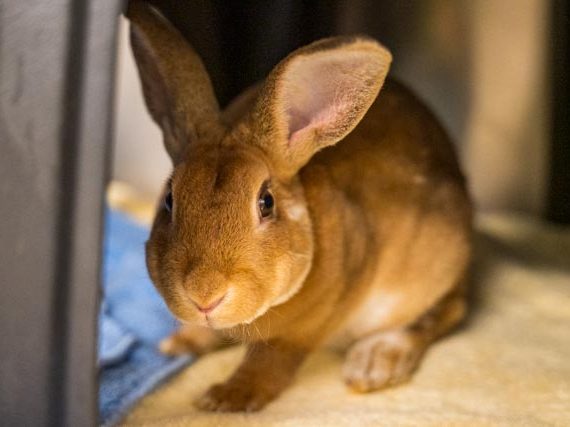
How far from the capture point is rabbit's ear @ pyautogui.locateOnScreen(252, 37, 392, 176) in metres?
1.19

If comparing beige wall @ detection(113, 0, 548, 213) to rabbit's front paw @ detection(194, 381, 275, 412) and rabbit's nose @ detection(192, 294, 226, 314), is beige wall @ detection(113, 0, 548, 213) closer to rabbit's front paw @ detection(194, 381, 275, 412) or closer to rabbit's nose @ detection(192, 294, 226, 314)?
rabbit's front paw @ detection(194, 381, 275, 412)

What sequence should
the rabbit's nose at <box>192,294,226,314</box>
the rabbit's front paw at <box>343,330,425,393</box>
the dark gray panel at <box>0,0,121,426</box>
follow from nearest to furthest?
1. the dark gray panel at <box>0,0,121,426</box>
2. the rabbit's nose at <box>192,294,226,314</box>
3. the rabbit's front paw at <box>343,330,425,393</box>

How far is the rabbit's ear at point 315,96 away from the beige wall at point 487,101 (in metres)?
0.88

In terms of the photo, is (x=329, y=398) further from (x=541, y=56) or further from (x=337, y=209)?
(x=541, y=56)

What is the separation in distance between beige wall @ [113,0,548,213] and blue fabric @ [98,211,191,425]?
0.27 meters

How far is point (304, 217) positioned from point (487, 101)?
3.51 feet

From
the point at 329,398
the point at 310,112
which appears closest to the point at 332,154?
the point at 310,112

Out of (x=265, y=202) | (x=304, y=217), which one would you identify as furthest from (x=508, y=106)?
(x=265, y=202)

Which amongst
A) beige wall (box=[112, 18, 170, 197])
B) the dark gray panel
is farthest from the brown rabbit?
beige wall (box=[112, 18, 170, 197])

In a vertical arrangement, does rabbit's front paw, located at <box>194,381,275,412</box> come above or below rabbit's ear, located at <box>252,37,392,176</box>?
below

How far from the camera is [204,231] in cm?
119

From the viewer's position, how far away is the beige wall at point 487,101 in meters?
2.19

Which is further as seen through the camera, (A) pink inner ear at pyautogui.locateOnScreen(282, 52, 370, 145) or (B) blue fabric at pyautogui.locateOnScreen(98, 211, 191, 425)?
(B) blue fabric at pyautogui.locateOnScreen(98, 211, 191, 425)

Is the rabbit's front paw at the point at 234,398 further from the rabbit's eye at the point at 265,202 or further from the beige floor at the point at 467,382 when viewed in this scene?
the rabbit's eye at the point at 265,202
